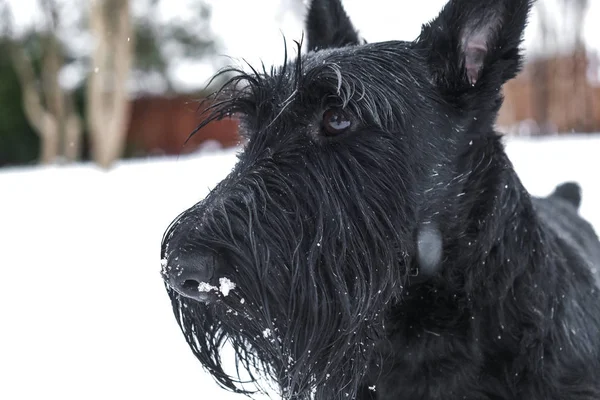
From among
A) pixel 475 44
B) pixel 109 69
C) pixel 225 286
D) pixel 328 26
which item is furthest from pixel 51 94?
pixel 225 286

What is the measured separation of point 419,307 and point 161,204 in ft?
19.0

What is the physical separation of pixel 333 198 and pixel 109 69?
12.4 meters

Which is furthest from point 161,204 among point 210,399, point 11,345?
point 210,399

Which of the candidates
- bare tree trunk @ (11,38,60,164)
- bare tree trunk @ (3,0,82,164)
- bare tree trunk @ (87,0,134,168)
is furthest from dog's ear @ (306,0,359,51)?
bare tree trunk @ (3,0,82,164)

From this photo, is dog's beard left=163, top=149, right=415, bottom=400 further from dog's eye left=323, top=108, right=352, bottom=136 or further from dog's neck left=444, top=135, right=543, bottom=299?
dog's neck left=444, top=135, right=543, bottom=299

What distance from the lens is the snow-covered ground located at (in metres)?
3.92

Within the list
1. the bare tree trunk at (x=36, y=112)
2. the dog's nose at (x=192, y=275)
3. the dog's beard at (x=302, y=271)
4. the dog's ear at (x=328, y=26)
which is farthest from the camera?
the bare tree trunk at (x=36, y=112)

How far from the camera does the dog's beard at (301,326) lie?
207 centimetres

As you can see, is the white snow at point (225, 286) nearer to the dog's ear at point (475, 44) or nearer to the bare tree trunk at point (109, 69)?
the dog's ear at point (475, 44)

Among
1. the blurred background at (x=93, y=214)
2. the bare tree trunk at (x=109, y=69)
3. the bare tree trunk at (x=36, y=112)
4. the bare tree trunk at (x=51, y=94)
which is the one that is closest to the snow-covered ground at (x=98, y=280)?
the blurred background at (x=93, y=214)

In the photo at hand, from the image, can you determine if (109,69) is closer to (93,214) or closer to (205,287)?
(93,214)

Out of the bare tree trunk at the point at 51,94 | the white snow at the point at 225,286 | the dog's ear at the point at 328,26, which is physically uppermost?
the bare tree trunk at the point at 51,94

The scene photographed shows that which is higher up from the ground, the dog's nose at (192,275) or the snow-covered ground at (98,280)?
the dog's nose at (192,275)

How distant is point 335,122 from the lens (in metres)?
2.29
